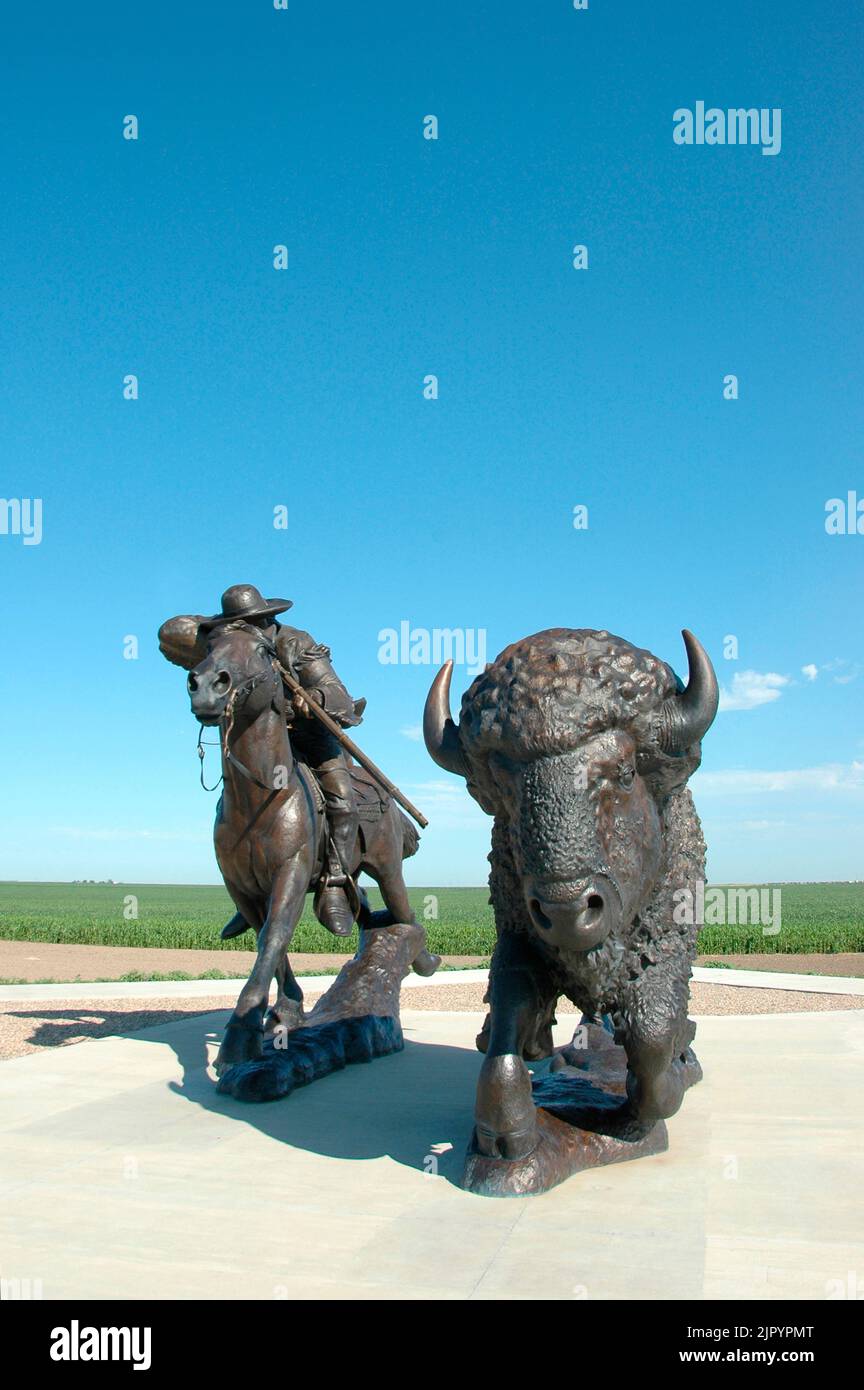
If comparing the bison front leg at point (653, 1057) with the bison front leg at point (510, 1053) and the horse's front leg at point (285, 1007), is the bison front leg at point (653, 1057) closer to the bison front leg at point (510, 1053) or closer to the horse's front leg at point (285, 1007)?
the bison front leg at point (510, 1053)

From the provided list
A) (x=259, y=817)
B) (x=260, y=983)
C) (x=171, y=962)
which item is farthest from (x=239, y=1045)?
(x=171, y=962)

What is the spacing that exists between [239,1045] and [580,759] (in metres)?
3.23

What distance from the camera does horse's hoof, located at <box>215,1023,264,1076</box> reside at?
229 inches

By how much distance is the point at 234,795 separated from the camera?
20.8 feet

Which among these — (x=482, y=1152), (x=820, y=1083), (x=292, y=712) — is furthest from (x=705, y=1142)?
(x=292, y=712)

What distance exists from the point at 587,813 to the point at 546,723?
35 cm

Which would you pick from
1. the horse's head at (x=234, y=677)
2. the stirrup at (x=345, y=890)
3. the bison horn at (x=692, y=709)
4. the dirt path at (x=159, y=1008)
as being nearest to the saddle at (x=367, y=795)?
the stirrup at (x=345, y=890)

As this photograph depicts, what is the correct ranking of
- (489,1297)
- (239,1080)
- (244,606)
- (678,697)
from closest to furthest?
(489,1297) < (678,697) < (239,1080) < (244,606)

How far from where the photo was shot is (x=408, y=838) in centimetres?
875

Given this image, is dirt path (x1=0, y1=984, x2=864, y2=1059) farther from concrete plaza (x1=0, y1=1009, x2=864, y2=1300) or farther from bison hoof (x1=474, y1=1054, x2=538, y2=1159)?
bison hoof (x1=474, y1=1054, x2=538, y2=1159)

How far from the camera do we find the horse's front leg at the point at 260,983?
5.76m

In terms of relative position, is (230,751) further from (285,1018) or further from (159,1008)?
(159,1008)

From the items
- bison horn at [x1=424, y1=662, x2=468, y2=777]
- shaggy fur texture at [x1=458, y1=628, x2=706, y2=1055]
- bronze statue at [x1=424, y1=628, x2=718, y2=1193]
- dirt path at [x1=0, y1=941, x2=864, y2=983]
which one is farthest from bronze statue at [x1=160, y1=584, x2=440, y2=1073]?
dirt path at [x1=0, y1=941, x2=864, y2=983]
